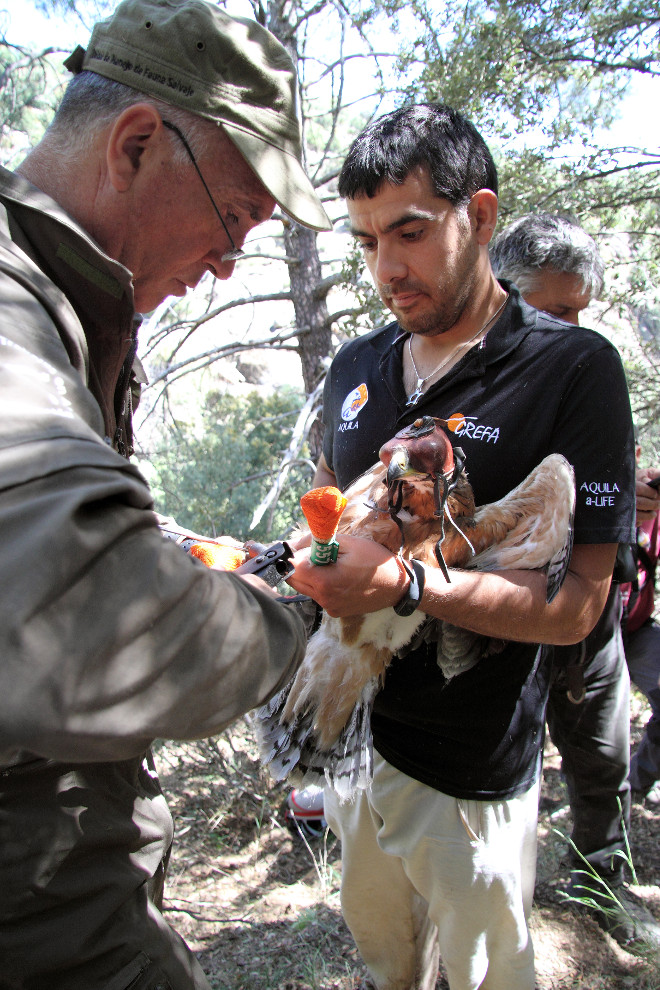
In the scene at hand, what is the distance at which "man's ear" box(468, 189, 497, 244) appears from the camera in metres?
2.24

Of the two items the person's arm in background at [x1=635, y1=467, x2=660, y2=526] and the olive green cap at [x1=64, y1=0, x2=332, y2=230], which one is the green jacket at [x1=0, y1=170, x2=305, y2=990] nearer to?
the olive green cap at [x1=64, y1=0, x2=332, y2=230]

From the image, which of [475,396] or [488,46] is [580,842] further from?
[488,46]

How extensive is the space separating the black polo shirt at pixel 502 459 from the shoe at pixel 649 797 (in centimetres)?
277

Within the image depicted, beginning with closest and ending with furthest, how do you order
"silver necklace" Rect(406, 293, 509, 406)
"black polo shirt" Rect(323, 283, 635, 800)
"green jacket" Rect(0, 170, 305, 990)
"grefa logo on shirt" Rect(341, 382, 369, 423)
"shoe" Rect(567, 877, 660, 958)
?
"green jacket" Rect(0, 170, 305, 990) < "black polo shirt" Rect(323, 283, 635, 800) < "silver necklace" Rect(406, 293, 509, 406) < "grefa logo on shirt" Rect(341, 382, 369, 423) < "shoe" Rect(567, 877, 660, 958)

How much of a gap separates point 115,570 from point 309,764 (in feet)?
5.74

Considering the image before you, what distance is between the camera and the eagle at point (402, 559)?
6.22ft

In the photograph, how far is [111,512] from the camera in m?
0.95

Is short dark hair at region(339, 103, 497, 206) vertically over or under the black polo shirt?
over

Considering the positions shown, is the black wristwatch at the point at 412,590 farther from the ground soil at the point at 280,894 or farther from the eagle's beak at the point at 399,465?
the ground soil at the point at 280,894

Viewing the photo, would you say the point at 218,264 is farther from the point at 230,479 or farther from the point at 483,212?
the point at 230,479

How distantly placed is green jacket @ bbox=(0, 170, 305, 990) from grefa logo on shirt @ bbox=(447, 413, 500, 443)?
111 centimetres

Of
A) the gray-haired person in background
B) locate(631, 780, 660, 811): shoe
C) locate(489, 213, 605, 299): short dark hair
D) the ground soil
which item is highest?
locate(489, 213, 605, 299): short dark hair

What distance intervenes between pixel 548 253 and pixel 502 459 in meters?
1.58

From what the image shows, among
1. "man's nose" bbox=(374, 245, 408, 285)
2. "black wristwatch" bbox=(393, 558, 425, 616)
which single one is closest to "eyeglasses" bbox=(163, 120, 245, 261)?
"man's nose" bbox=(374, 245, 408, 285)
